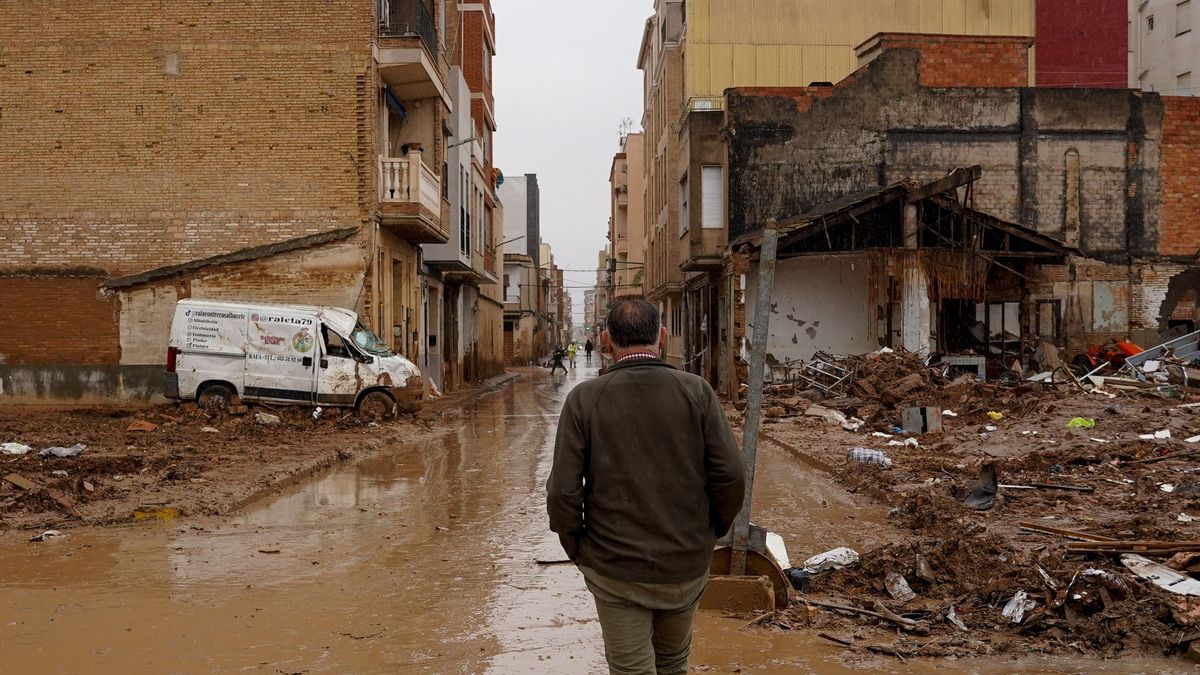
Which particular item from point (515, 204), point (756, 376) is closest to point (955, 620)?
point (756, 376)

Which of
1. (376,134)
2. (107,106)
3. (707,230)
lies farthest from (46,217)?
(707,230)

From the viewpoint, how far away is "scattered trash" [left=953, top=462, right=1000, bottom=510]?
345 inches

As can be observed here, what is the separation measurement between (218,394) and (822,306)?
46.4ft

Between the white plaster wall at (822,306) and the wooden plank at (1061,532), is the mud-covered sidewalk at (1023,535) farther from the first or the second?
the white plaster wall at (822,306)

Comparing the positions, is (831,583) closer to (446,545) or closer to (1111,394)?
(446,545)

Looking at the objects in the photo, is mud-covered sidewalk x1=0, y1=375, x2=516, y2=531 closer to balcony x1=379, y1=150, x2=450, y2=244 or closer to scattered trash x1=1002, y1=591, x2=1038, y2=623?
balcony x1=379, y1=150, x2=450, y2=244

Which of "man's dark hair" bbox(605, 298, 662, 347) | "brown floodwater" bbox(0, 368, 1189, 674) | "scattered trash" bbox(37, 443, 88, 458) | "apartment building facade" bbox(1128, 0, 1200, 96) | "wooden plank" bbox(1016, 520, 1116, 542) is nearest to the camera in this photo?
"man's dark hair" bbox(605, 298, 662, 347)

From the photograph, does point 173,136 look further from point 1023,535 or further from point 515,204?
point 515,204

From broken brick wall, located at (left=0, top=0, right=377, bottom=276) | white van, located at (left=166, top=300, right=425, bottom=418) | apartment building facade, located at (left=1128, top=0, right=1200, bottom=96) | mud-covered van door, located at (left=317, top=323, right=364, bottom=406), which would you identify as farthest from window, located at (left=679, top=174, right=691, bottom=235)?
apartment building facade, located at (left=1128, top=0, right=1200, bottom=96)

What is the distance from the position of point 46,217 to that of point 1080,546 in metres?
21.1

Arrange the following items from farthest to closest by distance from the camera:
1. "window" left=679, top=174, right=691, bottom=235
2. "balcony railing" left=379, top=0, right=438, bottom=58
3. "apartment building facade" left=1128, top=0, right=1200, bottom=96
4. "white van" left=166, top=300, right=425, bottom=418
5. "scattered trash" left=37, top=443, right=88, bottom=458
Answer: "apartment building facade" left=1128, top=0, right=1200, bottom=96
"window" left=679, top=174, right=691, bottom=235
"balcony railing" left=379, top=0, right=438, bottom=58
"white van" left=166, top=300, right=425, bottom=418
"scattered trash" left=37, top=443, right=88, bottom=458

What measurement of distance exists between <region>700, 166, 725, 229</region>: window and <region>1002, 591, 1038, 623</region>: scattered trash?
72.5 feet

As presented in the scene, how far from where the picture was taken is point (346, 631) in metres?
5.50

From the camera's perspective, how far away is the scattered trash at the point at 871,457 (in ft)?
38.3
